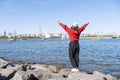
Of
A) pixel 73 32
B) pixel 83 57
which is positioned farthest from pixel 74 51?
pixel 83 57

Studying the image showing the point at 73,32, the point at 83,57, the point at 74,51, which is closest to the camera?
the point at 73,32

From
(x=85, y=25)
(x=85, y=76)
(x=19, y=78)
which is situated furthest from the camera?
(x=85, y=25)

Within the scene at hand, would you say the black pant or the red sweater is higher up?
the red sweater

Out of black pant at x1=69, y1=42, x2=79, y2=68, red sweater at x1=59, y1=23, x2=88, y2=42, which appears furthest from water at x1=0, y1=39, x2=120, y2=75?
red sweater at x1=59, y1=23, x2=88, y2=42

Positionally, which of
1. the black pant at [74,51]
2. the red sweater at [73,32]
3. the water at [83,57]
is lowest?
the water at [83,57]

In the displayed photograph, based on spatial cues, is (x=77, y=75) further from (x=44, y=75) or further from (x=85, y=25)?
(x=85, y=25)

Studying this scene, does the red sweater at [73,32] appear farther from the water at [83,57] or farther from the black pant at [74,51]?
the water at [83,57]

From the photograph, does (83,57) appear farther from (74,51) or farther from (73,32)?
(73,32)

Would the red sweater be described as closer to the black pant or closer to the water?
the black pant

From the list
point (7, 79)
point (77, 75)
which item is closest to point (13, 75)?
point (7, 79)

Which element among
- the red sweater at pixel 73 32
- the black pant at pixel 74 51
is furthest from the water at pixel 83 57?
the red sweater at pixel 73 32

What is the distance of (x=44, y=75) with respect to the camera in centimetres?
1227

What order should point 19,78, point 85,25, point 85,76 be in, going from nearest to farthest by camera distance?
point 19,78 → point 85,76 → point 85,25

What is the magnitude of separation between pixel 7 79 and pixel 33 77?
100cm
